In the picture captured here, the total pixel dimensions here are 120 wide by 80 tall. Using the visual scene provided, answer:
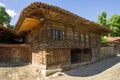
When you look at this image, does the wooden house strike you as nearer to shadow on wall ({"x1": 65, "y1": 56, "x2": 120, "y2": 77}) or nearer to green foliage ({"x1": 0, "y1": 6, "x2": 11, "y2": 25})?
shadow on wall ({"x1": 65, "y1": 56, "x2": 120, "y2": 77})

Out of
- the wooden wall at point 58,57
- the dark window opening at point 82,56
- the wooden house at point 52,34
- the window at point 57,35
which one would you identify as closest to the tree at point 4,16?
the wooden house at point 52,34

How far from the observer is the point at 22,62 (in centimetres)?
1742

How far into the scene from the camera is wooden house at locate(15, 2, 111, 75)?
11.5 meters

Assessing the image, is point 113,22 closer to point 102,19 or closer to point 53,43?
point 102,19

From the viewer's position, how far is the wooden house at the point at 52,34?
37.8 ft

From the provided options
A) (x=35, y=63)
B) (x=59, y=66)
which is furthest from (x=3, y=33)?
(x=59, y=66)

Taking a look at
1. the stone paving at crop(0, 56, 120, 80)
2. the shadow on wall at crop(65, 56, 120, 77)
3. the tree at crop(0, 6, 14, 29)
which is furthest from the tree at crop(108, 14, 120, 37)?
the stone paving at crop(0, 56, 120, 80)

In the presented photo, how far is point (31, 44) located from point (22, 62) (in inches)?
93.9

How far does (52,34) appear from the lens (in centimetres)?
1311

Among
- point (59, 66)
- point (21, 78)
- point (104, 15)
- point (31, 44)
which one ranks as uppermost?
point (104, 15)

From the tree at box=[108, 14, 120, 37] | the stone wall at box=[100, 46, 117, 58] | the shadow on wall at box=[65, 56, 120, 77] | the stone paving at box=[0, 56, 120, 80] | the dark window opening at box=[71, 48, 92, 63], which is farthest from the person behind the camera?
the tree at box=[108, 14, 120, 37]

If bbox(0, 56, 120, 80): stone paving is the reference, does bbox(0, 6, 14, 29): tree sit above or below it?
above

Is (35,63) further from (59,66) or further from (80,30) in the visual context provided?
(80,30)

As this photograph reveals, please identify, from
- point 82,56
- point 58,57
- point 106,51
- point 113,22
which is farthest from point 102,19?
point 58,57
